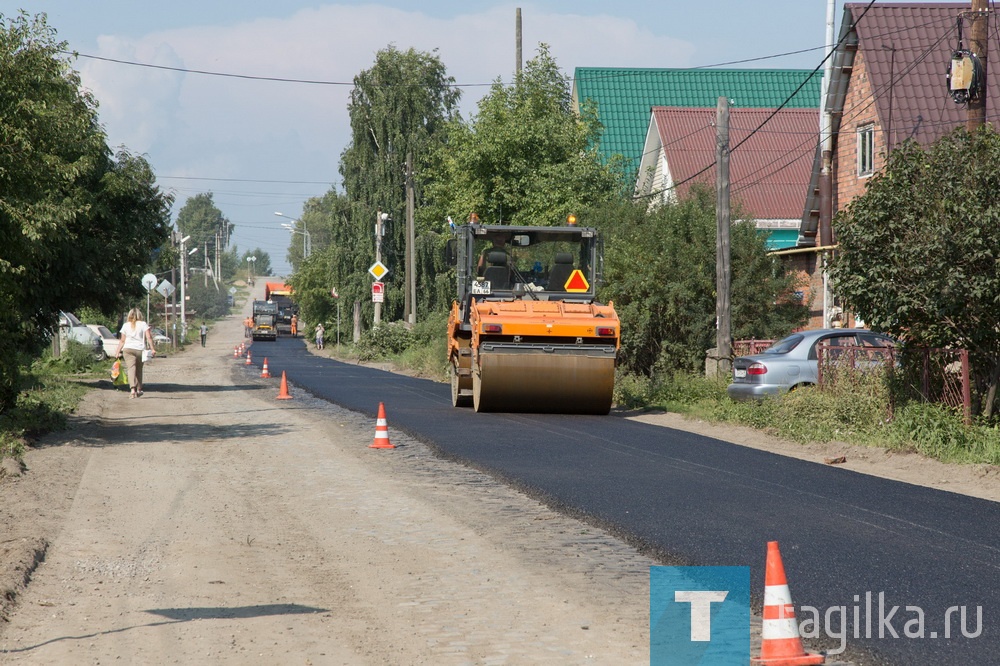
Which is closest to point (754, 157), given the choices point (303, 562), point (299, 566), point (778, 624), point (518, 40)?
point (518, 40)

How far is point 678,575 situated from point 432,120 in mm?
50759

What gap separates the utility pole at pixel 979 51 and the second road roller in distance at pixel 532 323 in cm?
608

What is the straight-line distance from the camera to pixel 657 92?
53.5m

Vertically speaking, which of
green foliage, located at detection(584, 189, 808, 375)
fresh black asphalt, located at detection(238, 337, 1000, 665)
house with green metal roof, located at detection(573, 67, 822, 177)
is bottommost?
fresh black asphalt, located at detection(238, 337, 1000, 665)

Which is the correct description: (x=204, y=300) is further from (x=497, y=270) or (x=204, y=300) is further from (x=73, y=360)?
(x=497, y=270)

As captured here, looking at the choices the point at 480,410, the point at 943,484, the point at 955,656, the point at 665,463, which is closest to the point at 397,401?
the point at 480,410

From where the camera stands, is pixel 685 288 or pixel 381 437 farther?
pixel 685 288

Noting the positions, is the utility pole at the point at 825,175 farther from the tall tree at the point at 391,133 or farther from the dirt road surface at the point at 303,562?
the tall tree at the point at 391,133

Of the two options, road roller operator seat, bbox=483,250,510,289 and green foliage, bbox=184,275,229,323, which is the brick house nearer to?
road roller operator seat, bbox=483,250,510,289

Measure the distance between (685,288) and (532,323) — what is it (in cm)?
633

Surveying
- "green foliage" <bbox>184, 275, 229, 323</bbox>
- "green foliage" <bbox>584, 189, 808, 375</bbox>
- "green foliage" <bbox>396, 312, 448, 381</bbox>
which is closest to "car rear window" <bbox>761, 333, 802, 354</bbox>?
"green foliage" <bbox>584, 189, 808, 375</bbox>

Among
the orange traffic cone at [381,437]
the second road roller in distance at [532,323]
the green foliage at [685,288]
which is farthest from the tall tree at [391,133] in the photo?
the orange traffic cone at [381,437]

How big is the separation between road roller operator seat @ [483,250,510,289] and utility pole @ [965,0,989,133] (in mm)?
8102

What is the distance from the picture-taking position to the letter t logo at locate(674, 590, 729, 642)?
623 cm
